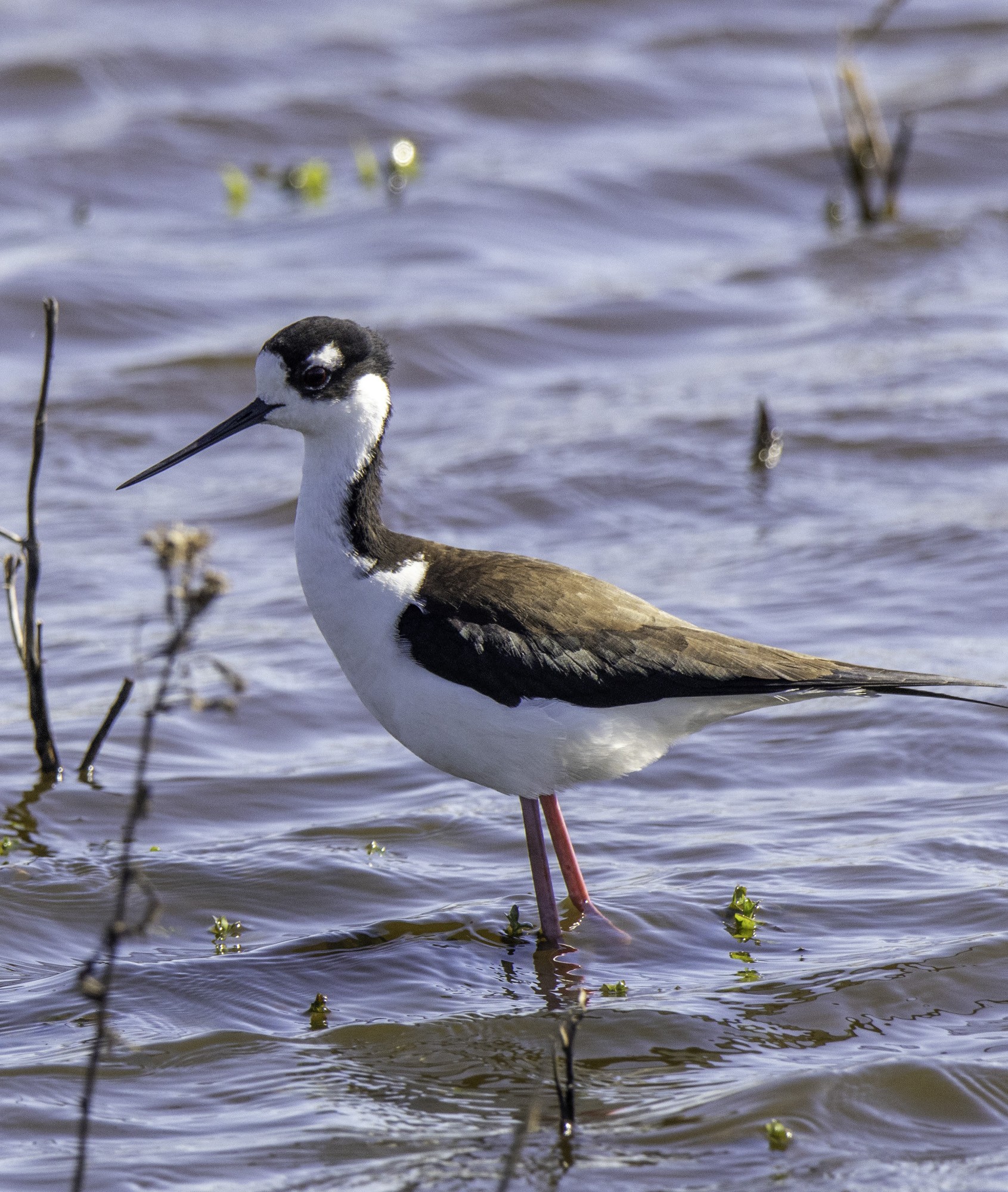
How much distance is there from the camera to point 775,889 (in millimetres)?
5332

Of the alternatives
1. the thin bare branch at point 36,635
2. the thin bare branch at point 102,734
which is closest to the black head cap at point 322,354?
the thin bare branch at point 36,635

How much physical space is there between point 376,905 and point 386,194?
29.3 ft

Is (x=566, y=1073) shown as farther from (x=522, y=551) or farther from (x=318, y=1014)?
(x=522, y=551)

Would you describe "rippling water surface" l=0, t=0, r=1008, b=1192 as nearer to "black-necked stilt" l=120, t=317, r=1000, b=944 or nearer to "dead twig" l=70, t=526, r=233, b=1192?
"dead twig" l=70, t=526, r=233, b=1192

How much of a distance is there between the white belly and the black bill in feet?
1.42

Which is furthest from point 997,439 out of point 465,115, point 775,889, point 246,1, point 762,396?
point 246,1

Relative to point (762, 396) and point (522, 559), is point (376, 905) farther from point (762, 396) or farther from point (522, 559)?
point (762, 396)

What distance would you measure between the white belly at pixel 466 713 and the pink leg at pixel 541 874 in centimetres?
11

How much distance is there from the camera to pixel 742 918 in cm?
509

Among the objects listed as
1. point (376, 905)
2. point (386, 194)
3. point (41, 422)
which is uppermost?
point (386, 194)

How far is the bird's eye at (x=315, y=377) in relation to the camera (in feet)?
16.7

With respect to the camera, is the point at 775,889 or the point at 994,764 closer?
the point at 775,889

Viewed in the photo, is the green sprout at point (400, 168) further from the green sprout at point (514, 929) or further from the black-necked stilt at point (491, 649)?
the green sprout at point (514, 929)

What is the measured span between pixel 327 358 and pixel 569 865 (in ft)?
5.61
